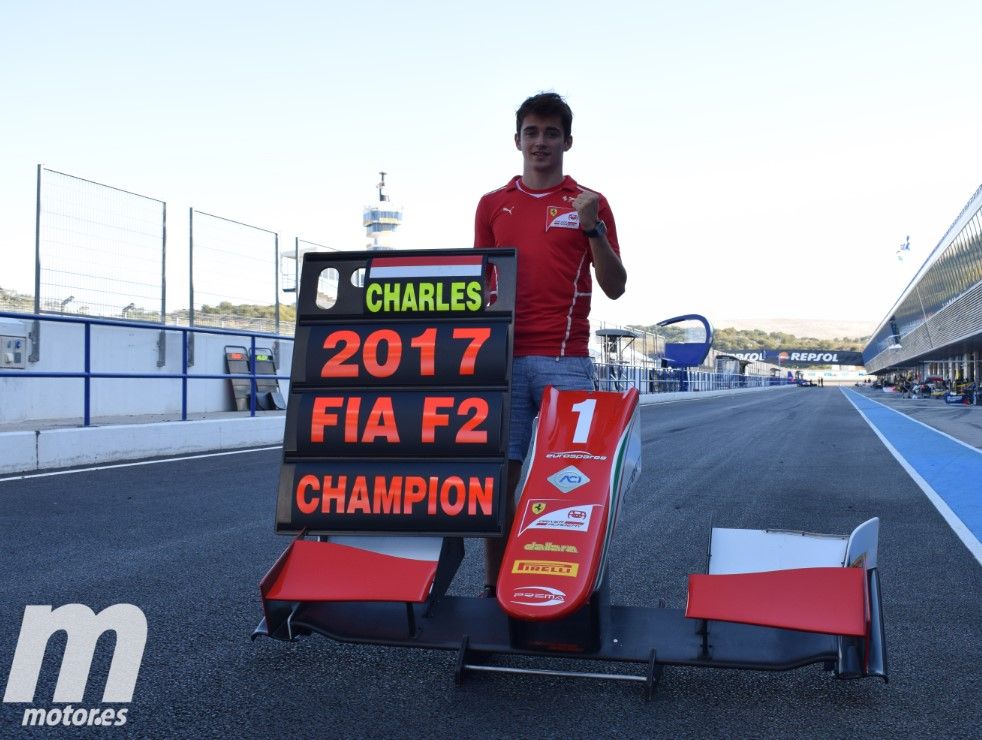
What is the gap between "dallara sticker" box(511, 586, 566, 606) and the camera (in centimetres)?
238

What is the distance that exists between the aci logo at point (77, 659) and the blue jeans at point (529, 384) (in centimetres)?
141

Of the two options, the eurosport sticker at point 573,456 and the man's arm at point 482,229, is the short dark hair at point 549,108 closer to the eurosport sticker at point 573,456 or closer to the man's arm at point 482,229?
the man's arm at point 482,229

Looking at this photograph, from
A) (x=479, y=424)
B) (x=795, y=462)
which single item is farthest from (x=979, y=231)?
(x=479, y=424)

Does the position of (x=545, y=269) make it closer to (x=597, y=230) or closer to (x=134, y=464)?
(x=597, y=230)

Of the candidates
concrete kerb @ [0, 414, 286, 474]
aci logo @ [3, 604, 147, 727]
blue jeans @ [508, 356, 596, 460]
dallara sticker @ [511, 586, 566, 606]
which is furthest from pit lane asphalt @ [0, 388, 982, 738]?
concrete kerb @ [0, 414, 286, 474]

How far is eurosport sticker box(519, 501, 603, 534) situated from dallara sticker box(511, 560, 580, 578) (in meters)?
0.12

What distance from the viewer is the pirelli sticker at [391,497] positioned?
284 cm

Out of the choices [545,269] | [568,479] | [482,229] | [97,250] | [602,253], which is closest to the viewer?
[568,479]

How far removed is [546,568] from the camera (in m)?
2.47

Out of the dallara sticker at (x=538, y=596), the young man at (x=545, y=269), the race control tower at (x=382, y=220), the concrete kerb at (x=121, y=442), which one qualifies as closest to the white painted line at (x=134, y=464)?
the concrete kerb at (x=121, y=442)

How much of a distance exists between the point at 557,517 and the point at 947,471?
8127 mm

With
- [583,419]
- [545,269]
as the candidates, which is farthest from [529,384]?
[545,269]

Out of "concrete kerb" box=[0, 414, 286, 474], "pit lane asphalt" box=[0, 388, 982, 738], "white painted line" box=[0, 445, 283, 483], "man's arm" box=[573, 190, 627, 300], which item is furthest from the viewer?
"concrete kerb" box=[0, 414, 286, 474]

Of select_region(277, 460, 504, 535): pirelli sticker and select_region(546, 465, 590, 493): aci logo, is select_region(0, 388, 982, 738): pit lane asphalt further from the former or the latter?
select_region(546, 465, 590, 493): aci logo
